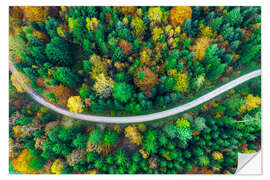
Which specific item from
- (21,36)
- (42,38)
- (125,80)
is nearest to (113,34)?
(125,80)

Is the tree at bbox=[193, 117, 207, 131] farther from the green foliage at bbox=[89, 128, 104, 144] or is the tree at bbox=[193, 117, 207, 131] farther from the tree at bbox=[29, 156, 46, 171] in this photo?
the tree at bbox=[29, 156, 46, 171]

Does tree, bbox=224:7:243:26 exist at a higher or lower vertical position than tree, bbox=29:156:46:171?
higher

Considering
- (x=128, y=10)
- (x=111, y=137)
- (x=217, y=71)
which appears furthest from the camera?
(x=217, y=71)

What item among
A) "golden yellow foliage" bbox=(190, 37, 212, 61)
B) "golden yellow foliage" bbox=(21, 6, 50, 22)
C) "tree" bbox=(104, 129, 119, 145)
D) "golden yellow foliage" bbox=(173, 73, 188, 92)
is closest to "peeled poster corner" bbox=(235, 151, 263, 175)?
"golden yellow foliage" bbox=(173, 73, 188, 92)

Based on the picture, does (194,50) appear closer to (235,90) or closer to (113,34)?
(235,90)

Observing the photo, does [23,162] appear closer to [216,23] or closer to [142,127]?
[142,127]

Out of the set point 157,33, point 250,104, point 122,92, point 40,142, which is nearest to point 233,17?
point 157,33
